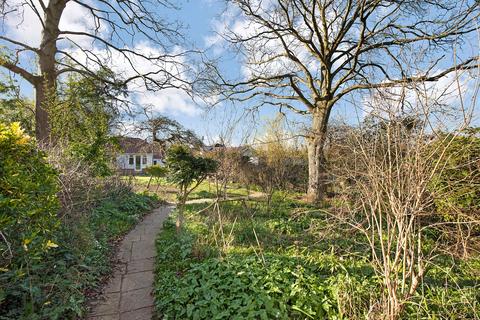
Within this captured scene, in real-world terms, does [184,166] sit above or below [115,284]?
above

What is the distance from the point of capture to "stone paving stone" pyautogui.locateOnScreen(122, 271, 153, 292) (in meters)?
3.72

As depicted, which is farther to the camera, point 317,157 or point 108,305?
point 317,157

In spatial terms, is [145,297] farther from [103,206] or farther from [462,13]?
[462,13]

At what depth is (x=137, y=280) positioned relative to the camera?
390 cm

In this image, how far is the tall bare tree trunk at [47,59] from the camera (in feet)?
30.0

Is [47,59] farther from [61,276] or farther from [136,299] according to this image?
[136,299]

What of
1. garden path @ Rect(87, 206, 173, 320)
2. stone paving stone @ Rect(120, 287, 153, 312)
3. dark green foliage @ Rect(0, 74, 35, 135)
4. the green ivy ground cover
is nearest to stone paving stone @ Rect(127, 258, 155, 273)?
garden path @ Rect(87, 206, 173, 320)

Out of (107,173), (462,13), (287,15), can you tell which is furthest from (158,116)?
(462,13)

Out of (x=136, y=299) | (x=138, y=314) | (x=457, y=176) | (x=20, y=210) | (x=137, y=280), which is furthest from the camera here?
(x=457, y=176)

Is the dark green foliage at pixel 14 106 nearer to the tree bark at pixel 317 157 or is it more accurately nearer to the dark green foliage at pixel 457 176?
the tree bark at pixel 317 157

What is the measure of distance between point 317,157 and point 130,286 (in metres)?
8.23

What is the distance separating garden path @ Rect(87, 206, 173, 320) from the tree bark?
21.5ft

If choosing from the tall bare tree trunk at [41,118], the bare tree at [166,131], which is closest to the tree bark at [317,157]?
the bare tree at [166,131]

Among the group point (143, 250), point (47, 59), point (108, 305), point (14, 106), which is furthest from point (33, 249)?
point (14, 106)
